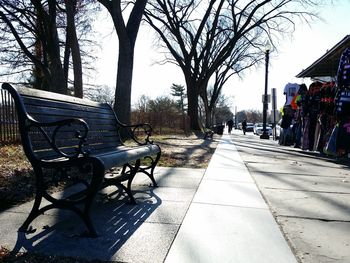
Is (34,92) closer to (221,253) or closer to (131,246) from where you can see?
(131,246)

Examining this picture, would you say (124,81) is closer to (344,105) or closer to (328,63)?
(344,105)

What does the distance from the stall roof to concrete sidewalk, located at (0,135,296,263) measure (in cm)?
806

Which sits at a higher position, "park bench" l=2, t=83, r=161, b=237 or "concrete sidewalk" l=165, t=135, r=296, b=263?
"park bench" l=2, t=83, r=161, b=237

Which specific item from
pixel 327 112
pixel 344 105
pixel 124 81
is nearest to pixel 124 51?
pixel 124 81

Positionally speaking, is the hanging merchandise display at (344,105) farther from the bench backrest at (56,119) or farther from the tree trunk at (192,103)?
the tree trunk at (192,103)

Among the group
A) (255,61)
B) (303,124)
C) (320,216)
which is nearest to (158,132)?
(303,124)

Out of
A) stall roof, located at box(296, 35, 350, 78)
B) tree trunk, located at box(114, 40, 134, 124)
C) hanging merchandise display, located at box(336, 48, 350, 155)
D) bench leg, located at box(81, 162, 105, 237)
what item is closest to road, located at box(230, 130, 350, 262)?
hanging merchandise display, located at box(336, 48, 350, 155)

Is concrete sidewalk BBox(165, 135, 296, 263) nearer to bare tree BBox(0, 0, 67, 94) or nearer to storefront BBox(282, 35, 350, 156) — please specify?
storefront BBox(282, 35, 350, 156)

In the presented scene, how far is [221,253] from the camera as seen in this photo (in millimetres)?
3031

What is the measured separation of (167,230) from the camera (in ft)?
11.8

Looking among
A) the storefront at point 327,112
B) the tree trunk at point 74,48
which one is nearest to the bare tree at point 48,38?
the tree trunk at point 74,48

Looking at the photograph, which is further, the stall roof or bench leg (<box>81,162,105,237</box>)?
the stall roof

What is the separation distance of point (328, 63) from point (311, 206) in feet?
39.9

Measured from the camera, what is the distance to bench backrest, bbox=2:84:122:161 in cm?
343
